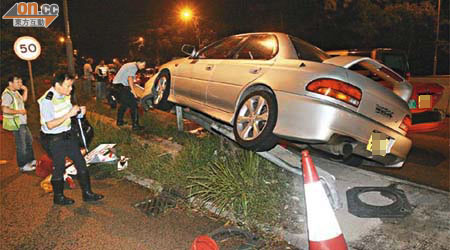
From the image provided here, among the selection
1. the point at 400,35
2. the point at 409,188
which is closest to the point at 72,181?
the point at 409,188

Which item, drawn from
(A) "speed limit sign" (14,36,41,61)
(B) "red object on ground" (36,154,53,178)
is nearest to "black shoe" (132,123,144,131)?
(B) "red object on ground" (36,154,53,178)

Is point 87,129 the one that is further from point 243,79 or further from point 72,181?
point 243,79

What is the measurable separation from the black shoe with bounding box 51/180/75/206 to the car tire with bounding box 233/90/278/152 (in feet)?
7.19

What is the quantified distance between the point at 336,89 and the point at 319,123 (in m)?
0.37

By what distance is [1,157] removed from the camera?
290 inches

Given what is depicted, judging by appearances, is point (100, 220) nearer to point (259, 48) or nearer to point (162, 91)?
point (162, 91)

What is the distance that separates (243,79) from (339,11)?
828 inches

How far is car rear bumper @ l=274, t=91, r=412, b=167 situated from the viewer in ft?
12.1

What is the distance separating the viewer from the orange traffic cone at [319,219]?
2.94 m

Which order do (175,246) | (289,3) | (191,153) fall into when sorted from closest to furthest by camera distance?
(175,246), (191,153), (289,3)

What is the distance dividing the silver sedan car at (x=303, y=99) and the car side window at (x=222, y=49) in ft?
0.09

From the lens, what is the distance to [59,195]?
15.6 feet

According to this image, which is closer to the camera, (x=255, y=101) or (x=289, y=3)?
(x=255, y=101)

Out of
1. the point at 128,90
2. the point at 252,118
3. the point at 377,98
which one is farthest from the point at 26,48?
the point at 377,98
